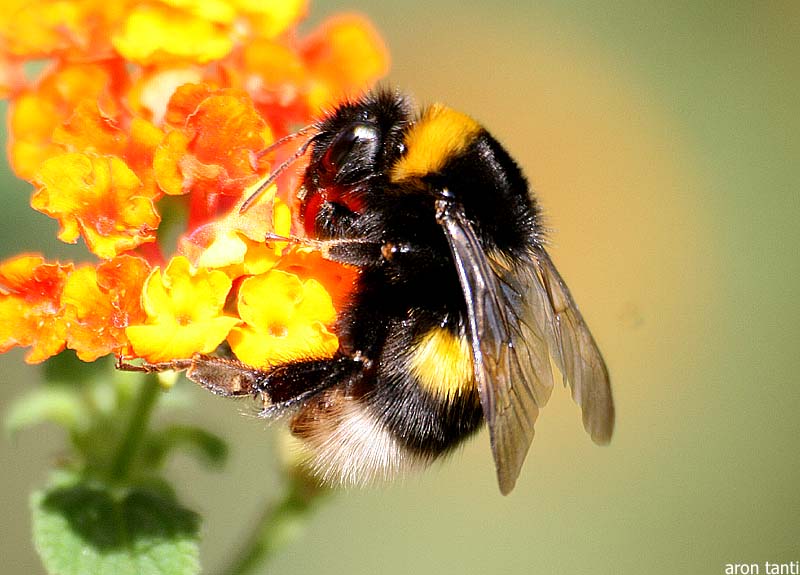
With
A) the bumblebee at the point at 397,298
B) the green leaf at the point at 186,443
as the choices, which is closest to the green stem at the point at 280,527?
the green leaf at the point at 186,443

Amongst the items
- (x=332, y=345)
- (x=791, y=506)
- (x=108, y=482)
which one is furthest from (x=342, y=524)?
(x=332, y=345)

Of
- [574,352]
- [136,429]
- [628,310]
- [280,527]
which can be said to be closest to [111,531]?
[136,429]

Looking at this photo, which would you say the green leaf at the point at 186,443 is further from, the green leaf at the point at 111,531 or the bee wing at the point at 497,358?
the bee wing at the point at 497,358

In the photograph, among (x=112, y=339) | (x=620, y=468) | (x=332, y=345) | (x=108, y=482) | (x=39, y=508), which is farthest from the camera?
(x=620, y=468)

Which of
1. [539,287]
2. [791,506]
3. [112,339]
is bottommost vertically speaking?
[112,339]

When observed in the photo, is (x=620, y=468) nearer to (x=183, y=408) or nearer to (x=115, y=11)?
(x=183, y=408)
